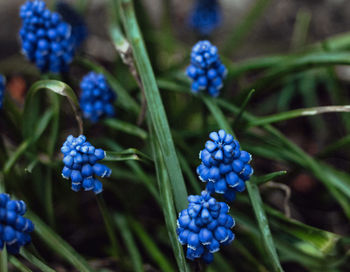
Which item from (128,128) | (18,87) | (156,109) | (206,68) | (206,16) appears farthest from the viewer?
(18,87)

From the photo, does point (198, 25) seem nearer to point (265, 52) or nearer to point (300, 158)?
point (265, 52)

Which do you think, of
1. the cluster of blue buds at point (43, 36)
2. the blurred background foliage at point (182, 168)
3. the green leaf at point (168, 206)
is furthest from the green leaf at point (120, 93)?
the green leaf at point (168, 206)

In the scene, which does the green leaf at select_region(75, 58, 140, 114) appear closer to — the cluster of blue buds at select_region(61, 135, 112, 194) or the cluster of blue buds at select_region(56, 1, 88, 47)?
the cluster of blue buds at select_region(56, 1, 88, 47)

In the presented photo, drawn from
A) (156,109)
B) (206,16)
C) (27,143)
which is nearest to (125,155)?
(156,109)

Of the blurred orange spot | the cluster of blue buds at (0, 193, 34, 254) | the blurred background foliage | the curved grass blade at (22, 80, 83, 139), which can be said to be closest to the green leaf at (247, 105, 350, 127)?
the blurred background foliage

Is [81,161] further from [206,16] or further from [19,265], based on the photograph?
[206,16]

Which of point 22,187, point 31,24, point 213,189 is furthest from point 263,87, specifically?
point 22,187

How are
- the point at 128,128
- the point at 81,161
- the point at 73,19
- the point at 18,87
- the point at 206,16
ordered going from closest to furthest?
the point at 81,161 < the point at 128,128 < the point at 73,19 < the point at 206,16 < the point at 18,87
